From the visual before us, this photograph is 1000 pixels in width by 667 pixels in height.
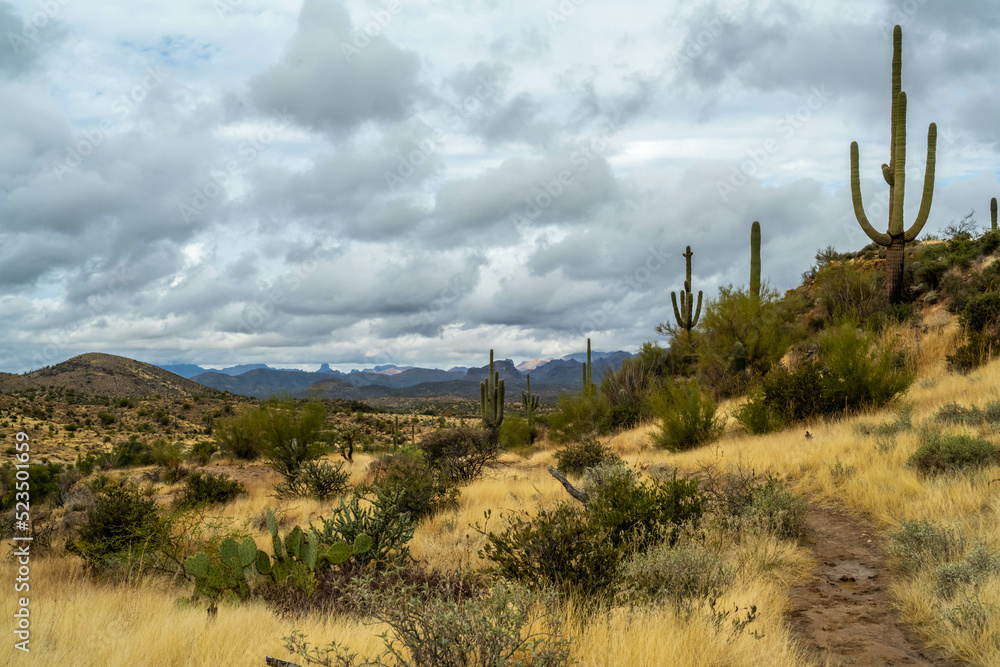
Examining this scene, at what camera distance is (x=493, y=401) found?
2744cm

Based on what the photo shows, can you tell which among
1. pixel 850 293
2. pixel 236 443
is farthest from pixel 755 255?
pixel 236 443

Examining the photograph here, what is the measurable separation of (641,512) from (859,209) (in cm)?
1880

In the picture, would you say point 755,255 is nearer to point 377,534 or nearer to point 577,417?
point 577,417

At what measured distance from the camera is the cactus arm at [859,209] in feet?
65.1

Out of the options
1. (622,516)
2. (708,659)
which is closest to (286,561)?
(622,516)

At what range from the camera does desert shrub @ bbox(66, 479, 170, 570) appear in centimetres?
777

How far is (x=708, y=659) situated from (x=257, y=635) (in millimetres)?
3315

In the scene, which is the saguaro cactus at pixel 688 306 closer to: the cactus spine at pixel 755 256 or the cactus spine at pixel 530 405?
the cactus spine at pixel 755 256

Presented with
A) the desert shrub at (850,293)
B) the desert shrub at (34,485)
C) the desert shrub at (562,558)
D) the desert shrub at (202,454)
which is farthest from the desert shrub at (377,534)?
the desert shrub at (202,454)

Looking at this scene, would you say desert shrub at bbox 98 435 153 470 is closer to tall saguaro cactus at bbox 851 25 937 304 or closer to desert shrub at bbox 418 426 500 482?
desert shrub at bbox 418 426 500 482

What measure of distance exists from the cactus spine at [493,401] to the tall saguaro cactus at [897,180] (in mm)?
16097

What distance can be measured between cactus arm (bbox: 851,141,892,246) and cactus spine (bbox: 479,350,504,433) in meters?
15.8

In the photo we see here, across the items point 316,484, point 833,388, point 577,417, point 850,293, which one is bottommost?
point 316,484

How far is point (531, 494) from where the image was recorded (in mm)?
11414
